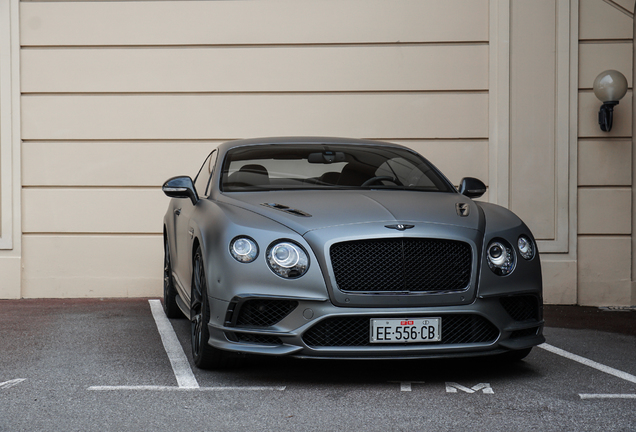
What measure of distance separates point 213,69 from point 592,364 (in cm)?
507

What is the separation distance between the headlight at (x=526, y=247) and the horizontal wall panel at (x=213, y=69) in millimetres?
4033

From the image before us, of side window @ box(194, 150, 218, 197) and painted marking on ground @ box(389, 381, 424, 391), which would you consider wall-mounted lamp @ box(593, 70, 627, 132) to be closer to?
side window @ box(194, 150, 218, 197)

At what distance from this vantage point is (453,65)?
26.8 ft

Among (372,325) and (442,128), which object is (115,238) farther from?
(372,325)

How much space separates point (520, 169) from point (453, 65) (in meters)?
1.31

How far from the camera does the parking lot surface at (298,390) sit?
11.3 feet

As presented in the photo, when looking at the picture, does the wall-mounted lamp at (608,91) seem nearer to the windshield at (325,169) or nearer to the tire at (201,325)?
the windshield at (325,169)

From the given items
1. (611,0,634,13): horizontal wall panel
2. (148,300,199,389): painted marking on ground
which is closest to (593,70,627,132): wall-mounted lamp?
(611,0,634,13): horizontal wall panel

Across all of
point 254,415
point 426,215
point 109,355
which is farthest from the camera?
point 109,355

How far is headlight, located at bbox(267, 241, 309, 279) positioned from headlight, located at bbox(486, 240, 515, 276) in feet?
3.33

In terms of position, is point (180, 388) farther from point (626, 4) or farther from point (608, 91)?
point (626, 4)

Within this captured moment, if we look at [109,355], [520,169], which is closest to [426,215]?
[109,355]

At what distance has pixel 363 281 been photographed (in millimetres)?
3986

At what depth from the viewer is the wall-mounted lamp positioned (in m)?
7.67
